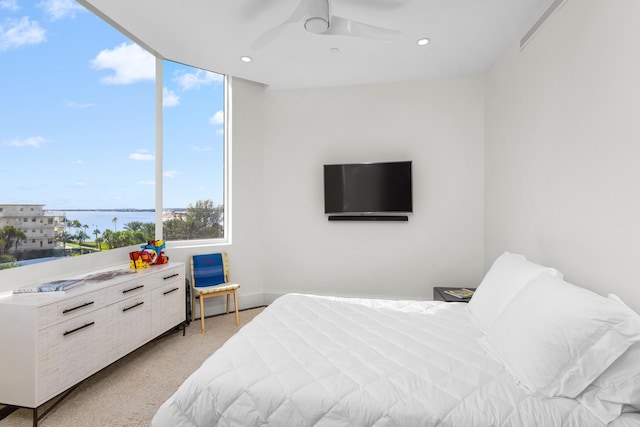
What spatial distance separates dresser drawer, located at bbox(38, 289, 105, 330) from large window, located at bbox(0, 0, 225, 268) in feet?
1.74

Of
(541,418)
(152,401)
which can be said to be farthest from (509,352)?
(152,401)

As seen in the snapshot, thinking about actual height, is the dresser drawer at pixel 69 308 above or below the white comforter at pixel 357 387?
above

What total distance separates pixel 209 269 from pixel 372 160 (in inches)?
92.7

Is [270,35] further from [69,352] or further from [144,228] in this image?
[69,352]

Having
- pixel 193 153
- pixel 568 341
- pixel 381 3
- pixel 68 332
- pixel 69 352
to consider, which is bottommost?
pixel 69 352

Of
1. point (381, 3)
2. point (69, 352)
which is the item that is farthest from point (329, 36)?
point (69, 352)

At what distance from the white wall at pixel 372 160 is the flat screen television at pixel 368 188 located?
16 centimetres

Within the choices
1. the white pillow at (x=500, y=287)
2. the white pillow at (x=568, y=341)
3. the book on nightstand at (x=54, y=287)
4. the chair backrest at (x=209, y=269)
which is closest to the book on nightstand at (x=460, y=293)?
the white pillow at (x=500, y=287)

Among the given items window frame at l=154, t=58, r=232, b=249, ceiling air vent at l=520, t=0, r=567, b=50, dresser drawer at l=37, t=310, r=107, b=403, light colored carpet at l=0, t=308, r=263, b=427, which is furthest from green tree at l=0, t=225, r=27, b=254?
ceiling air vent at l=520, t=0, r=567, b=50

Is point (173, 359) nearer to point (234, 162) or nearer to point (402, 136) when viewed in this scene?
point (234, 162)

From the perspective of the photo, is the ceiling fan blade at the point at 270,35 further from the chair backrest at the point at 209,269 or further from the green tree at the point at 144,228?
the chair backrest at the point at 209,269

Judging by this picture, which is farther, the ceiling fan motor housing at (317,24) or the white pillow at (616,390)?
the ceiling fan motor housing at (317,24)

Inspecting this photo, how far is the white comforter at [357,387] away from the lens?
1.11 meters

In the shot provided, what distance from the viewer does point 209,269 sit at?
360 centimetres
